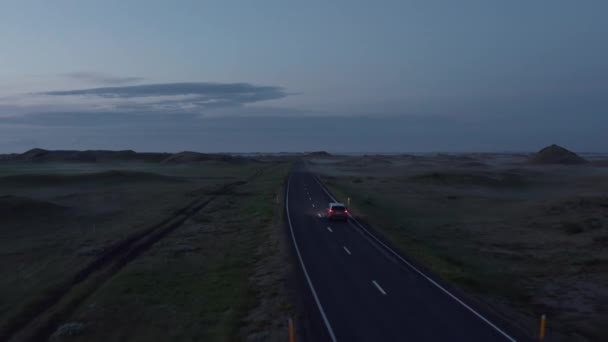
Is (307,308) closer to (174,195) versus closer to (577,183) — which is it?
(174,195)

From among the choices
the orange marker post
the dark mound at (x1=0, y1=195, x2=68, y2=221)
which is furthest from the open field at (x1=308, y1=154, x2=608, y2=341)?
the dark mound at (x1=0, y1=195, x2=68, y2=221)

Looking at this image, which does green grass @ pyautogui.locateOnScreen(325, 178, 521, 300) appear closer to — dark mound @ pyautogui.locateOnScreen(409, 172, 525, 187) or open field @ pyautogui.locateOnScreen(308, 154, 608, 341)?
open field @ pyautogui.locateOnScreen(308, 154, 608, 341)

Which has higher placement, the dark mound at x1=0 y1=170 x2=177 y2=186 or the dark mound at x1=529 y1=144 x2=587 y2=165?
the dark mound at x1=529 y1=144 x2=587 y2=165

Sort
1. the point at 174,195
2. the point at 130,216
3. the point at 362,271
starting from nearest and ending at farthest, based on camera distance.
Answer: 1. the point at 362,271
2. the point at 130,216
3. the point at 174,195

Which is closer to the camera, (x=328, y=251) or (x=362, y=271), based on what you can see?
(x=362, y=271)

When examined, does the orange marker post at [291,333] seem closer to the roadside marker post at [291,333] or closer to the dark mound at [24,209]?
the roadside marker post at [291,333]

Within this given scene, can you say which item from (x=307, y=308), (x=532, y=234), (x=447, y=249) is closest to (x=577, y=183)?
(x=532, y=234)
